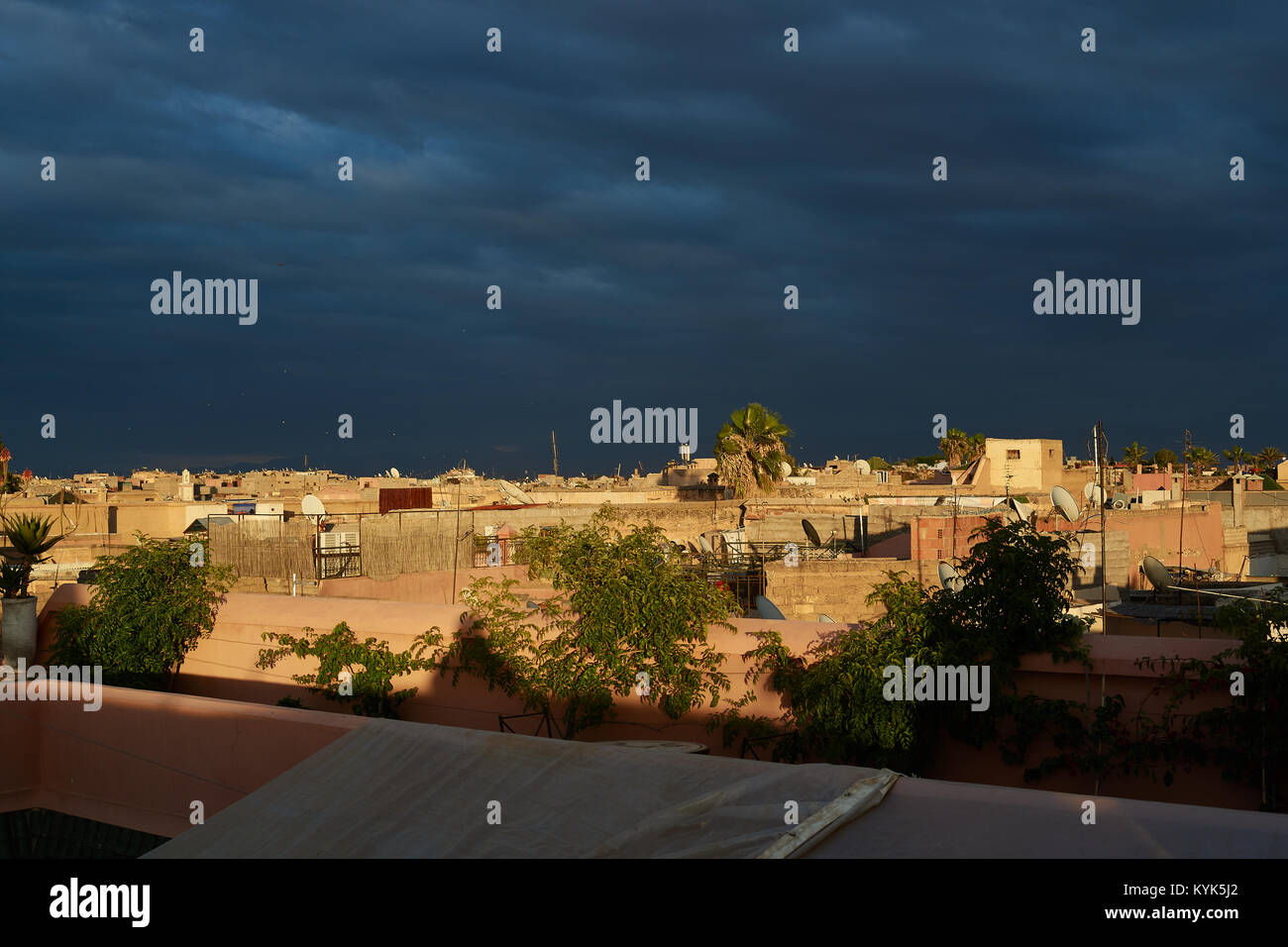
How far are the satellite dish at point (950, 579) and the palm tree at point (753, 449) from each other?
25.6 meters

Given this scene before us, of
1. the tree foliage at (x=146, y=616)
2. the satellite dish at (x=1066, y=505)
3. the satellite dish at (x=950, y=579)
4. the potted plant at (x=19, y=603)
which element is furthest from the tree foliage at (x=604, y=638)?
the satellite dish at (x=1066, y=505)

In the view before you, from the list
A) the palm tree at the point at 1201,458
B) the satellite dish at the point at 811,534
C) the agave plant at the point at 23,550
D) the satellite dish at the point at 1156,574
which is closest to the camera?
the agave plant at the point at 23,550

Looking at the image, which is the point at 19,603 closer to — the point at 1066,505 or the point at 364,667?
the point at 364,667

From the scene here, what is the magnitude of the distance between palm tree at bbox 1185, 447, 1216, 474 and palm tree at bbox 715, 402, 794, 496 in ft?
123

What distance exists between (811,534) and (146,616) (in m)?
12.4

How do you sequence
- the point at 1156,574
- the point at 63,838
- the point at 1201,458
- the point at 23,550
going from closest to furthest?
the point at 63,838
the point at 23,550
the point at 1156,574
the point at 1201,458

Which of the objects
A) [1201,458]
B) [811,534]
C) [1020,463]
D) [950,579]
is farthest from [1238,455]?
[950,579]

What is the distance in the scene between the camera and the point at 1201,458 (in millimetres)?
65250

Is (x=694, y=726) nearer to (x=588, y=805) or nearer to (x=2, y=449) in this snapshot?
(x=588, y=805)

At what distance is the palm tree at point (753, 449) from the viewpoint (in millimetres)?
35781

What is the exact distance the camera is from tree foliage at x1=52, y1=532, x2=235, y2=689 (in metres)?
9.95
